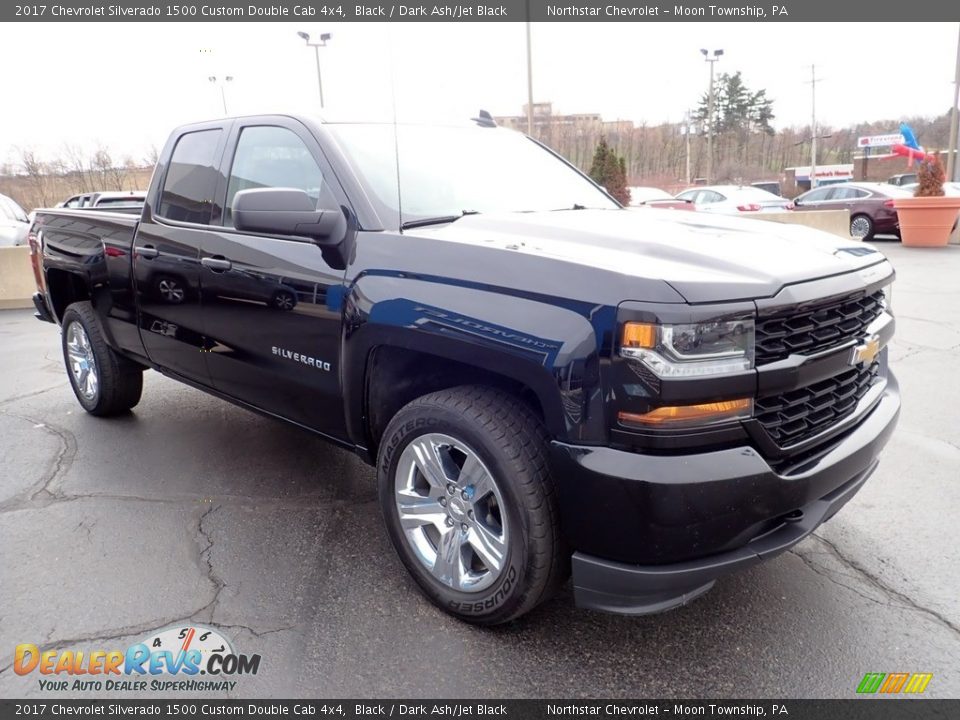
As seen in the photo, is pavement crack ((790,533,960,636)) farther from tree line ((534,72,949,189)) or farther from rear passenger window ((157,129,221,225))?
tree line ((534,72,949,189))

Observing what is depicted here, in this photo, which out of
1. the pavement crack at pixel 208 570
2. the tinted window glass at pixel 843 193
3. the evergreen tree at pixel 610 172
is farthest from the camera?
the tinted window glass at pixel 843 193

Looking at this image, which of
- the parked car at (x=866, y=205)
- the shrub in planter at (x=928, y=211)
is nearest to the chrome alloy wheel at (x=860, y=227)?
the parked car at (x=866, y=205)

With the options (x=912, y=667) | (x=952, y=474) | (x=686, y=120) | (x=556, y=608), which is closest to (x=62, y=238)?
(x=556, y=608)

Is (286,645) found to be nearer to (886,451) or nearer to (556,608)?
(556,608)

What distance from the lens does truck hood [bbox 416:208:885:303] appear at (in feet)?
7.14

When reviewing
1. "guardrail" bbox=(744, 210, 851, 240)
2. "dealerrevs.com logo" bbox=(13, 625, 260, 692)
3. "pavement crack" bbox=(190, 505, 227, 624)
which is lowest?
"dealerrevs.com logo" bbox=(13, 625, 260, 692)

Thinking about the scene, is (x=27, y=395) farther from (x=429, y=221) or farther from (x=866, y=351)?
(x=866, y=351)

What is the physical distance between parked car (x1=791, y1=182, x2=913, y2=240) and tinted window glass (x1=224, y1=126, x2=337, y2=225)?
17335 mm

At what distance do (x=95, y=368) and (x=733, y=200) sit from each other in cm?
1817

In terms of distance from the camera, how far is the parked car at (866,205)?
17469 mm

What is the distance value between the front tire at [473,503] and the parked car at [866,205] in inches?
A: 696

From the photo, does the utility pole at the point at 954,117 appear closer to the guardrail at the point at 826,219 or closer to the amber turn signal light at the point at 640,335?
the guardrail at the point at 826,219

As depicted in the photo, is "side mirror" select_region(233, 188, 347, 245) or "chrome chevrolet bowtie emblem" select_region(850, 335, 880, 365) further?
"side mirror" select_region(233, 188, 347, 245)

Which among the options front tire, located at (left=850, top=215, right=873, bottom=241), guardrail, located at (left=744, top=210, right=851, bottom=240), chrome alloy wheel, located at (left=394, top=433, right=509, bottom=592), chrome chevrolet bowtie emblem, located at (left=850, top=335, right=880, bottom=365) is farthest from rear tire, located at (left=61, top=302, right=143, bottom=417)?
front tire, located at (left=850, top=215, right=873, bottom=241)
